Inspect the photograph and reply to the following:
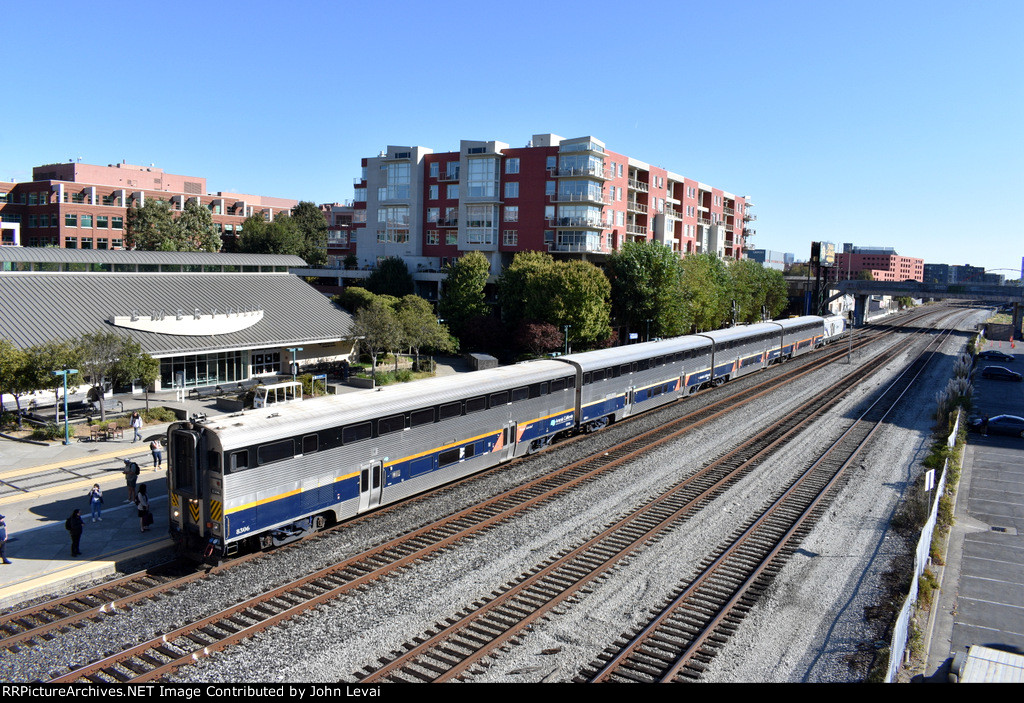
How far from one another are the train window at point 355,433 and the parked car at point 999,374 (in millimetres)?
57616

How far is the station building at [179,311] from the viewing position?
37.9 m

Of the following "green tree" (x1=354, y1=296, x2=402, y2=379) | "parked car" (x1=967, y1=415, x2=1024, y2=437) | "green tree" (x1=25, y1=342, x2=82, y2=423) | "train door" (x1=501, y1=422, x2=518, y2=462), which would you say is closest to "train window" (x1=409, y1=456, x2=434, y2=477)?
"train door" (x1=501, y1=422, x2=518, y2=462)

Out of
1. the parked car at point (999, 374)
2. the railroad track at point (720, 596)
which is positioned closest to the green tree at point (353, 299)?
the railroad track at point (720, 596)

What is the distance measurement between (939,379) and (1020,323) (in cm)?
6574

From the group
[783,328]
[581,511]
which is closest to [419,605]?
[581,511]

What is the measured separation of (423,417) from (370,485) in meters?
2.68

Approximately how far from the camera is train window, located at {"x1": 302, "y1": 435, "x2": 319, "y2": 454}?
56.4 ft

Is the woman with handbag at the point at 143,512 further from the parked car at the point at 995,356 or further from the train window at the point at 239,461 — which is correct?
the parked car at the point at 995,356

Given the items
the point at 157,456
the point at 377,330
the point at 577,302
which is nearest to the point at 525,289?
the point at 577,302

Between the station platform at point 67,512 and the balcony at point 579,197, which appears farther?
the balcony at point 579,197

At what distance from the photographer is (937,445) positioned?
1208 inches

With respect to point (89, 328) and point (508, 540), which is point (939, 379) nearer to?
point (508, 540)

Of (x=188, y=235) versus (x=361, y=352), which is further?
(x=188, y=235)

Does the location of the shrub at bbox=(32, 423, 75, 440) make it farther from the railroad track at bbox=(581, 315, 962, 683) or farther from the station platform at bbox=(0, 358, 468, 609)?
the railroad track at bbox=(581, 315, 962, 683)
